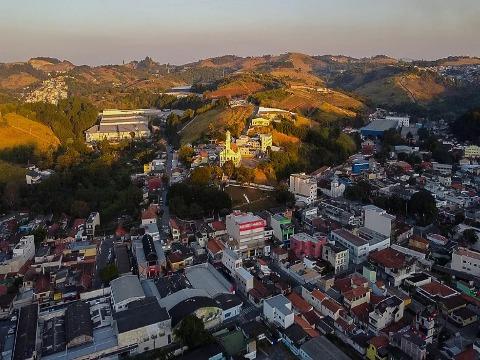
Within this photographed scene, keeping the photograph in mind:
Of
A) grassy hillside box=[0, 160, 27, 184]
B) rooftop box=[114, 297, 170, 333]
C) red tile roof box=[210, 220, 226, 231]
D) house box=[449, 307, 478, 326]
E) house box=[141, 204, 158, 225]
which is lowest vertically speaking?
house box=[449, 307, 478, 326]

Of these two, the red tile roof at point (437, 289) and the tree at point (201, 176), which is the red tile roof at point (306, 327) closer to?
the red tile roof at point (437, 289)

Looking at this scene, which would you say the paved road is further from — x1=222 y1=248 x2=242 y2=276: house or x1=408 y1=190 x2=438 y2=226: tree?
x1=408 y1=190 x2=438 y2=226: tree

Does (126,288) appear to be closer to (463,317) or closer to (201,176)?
(201,176)

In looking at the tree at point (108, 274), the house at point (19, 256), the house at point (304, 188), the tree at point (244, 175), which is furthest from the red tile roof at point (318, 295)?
the house at point (19, 256)

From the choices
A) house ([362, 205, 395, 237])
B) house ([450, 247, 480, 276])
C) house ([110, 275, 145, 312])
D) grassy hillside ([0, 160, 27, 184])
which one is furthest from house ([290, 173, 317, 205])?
grassy hillside ([0, 160, 27, 184])

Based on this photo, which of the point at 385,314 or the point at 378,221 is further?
the point at 378,221

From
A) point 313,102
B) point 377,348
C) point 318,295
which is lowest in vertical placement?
point 377,348

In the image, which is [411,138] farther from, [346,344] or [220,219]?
[346,344]

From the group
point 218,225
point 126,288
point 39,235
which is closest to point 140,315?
point 126,288
